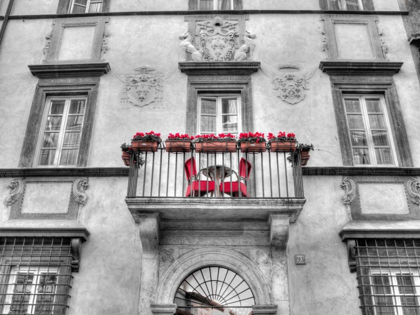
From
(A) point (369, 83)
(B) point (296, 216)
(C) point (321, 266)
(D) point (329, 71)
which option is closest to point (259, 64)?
(D) point (329, 71)

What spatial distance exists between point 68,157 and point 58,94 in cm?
147

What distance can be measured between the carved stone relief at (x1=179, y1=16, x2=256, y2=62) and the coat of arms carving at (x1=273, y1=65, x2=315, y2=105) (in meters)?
0.79

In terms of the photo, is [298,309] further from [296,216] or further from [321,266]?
[296,216]

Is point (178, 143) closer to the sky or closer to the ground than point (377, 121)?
closer to the ground

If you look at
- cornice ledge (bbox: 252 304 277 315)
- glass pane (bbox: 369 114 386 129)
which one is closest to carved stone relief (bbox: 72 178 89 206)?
cornice ledge (bbox: 252 304 277 315)

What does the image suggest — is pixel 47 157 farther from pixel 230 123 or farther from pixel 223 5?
pixel 223 5

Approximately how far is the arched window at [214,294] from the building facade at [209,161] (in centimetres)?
2

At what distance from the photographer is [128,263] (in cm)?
766

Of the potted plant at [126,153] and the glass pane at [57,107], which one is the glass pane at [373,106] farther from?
the glass pane at [57,107]

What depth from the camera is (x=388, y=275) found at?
7.43m

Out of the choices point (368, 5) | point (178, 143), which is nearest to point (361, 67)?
point (368, 5)

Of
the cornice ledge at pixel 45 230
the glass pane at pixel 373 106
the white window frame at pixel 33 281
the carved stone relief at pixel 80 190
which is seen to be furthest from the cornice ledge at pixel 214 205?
the glass pane at pixel 373 106

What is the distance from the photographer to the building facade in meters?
7.41

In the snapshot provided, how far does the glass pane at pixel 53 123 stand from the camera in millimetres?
9125
